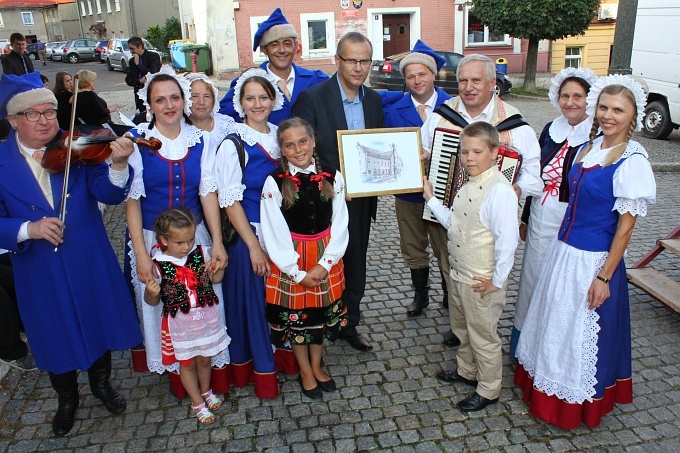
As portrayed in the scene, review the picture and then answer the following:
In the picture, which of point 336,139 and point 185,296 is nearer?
point 185,296

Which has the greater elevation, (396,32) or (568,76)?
(396,32)

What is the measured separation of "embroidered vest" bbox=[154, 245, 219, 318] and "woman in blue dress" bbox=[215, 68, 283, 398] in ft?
0.76

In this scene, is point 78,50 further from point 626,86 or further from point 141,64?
point 626,86

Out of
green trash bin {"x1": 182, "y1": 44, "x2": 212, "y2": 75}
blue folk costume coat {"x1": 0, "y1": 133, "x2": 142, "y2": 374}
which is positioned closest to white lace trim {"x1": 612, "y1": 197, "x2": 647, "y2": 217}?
blue folk costume coat {"x1": 0, "y1": 133, "x2": 142, "y2": 374}

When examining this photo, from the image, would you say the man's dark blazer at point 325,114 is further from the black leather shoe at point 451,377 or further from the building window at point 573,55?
the building window at point 573,55

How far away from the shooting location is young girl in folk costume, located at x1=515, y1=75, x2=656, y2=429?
3025 mm

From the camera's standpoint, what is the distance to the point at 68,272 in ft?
10.7

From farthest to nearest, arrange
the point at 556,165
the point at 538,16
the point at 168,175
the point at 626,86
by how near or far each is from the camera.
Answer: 1. the point at 538,16
2. the point at 556,165
3. the point at 168,175
4. the point at 626,86

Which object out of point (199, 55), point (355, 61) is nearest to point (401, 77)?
point (199, 55)

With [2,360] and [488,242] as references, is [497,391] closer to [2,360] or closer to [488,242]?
[488,242]

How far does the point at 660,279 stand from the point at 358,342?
9.70ft

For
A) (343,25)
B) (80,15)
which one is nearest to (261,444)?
(343,25)

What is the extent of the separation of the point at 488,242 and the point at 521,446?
126 centimetres

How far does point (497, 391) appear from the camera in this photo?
142 inches
